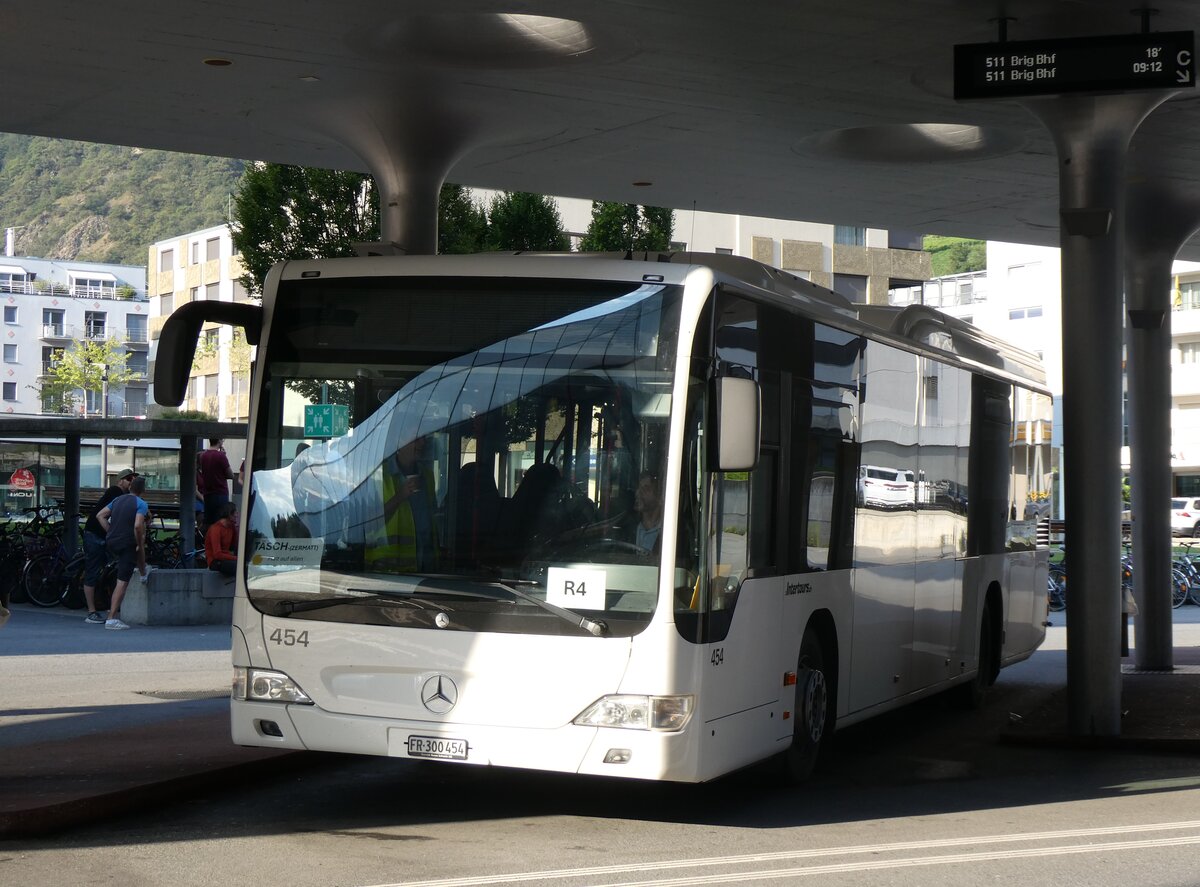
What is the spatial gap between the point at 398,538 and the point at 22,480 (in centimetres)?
2230

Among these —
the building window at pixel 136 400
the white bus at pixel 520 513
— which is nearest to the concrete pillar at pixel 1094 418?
the white bus at pixel 520 513

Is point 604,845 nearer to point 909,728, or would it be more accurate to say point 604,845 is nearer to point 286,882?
point 286,882

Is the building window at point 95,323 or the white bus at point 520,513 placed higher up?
the building window at point 95,323

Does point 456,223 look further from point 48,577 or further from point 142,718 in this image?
point 142,718

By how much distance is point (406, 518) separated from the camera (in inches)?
332

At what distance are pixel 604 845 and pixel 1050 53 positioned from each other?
22.0 ft

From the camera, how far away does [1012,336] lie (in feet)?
292

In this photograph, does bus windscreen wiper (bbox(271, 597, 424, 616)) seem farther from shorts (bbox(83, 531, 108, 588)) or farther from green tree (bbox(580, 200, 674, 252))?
green tree (bbox(580, 200, 674, 252))

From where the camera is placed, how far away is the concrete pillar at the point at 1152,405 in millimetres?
19281

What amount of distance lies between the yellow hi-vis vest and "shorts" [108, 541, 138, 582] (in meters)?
12.8

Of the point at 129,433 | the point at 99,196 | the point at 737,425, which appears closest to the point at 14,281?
the point at 99,196

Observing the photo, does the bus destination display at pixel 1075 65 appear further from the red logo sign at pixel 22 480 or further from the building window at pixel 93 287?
the building window at pixel 93 287

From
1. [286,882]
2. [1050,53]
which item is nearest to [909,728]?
[1050,53]

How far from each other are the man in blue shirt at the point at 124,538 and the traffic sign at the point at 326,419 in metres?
12.3
